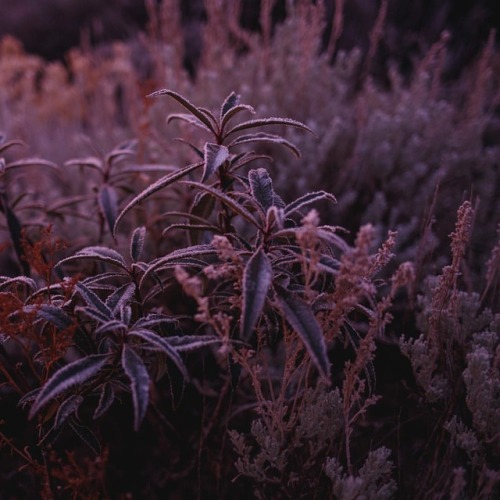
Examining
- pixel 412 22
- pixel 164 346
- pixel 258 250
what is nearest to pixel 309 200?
pixel 258 250

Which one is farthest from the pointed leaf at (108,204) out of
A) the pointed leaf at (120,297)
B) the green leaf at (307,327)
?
the green leaf at (307,327)

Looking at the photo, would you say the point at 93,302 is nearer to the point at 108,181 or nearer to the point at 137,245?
the point at 137,245

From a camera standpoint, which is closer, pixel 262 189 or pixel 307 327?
pixel 307 327

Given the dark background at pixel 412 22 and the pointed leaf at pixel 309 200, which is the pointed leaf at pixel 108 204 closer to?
the pointed leaf at pixel 309 200

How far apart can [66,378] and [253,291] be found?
0.37 meters

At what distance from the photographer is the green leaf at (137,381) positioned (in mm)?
906

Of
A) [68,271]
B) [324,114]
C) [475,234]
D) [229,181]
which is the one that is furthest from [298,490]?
[324,114]

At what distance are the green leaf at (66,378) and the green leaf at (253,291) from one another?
0.32 metres

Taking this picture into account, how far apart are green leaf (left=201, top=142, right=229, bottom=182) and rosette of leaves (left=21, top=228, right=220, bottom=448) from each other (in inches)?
11.2

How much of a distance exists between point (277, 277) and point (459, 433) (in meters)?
0.55

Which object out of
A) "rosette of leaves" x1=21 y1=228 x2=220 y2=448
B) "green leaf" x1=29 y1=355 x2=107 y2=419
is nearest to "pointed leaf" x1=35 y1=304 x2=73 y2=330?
"rosette of leaves" x1=21 y1=228 x2=220 y2=448

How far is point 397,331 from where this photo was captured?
6.44 feet

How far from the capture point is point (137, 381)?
0.97m

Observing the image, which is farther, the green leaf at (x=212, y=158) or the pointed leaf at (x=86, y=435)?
the pointed leaf at (x=86, y=435)
